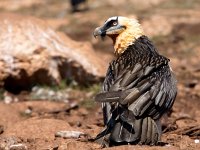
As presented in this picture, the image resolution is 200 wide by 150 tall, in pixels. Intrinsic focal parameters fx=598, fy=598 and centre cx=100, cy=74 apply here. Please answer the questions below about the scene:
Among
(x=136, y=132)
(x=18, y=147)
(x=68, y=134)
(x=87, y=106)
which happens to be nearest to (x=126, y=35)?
(x=68, y=134)

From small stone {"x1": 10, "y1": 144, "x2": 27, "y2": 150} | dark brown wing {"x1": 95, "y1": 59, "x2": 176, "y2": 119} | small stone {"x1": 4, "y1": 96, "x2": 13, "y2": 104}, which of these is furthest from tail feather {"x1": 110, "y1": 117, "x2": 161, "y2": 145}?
small stone {"x1": 4, "y1": 96, "x2": 13, "y2": 104}

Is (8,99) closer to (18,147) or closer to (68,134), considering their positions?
(68,134)

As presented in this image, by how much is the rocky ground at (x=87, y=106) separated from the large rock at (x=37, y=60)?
21 cm

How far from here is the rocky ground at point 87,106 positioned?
6844mm

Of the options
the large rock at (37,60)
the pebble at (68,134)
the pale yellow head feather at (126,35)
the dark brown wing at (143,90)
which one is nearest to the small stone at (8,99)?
the large rock at (37,60)

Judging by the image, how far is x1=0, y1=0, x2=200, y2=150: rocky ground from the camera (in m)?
6.84

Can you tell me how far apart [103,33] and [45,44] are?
4.54 m

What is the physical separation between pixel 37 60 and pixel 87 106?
1.51 m

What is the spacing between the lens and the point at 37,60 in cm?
1121

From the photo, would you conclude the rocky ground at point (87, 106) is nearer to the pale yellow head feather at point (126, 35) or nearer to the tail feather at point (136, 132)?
the tail feather at point (136, 132)

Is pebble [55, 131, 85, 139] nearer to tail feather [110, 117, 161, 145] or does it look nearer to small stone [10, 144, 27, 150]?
small stone [10, 144, 27, 150]

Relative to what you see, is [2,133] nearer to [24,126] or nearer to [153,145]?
[24,126]

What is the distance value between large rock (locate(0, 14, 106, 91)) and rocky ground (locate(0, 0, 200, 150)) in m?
0.21

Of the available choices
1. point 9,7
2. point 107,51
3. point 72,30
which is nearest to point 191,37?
point 107,51
